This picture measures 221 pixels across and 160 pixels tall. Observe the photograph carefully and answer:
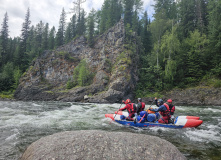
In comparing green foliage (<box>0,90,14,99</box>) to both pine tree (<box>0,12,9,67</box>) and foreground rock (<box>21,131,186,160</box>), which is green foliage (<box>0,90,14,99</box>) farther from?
foreground rock (<box>21,131,186,160</box>)

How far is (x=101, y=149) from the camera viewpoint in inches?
128

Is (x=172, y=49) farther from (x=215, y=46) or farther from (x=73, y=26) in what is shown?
(x=73, y=26)

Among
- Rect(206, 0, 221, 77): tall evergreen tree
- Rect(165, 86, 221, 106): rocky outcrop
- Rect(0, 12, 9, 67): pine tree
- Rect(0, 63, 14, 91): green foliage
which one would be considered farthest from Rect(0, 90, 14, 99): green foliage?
Rect(206, 0, 221, 77): tall evergreen tree

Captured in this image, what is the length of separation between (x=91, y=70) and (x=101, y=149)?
28750 mm

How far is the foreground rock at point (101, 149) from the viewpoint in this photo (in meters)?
3.06

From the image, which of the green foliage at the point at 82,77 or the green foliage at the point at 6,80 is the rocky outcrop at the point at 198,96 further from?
the green foliage at the point at 6,80

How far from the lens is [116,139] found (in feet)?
12.2

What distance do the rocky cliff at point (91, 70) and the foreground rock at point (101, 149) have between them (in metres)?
18.0

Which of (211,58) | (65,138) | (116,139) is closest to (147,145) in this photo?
(116,139)

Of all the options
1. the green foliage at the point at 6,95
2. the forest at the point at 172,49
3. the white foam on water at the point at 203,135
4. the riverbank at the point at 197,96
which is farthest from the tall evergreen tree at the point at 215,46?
the green foliage at the point at 6,95

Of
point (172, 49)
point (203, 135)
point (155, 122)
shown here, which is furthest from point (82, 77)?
point (203, 135)

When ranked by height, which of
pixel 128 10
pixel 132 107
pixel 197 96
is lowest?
pixel 197 96

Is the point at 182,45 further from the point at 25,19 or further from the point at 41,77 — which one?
the point at 25,19

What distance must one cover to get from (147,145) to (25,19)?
6007 cm
